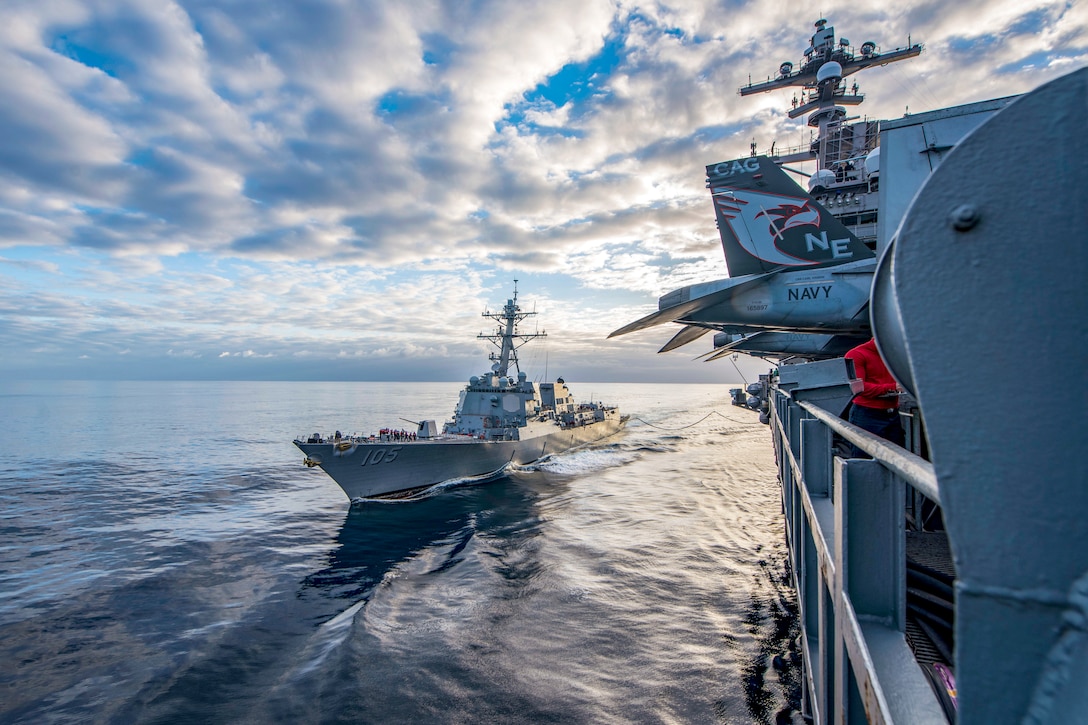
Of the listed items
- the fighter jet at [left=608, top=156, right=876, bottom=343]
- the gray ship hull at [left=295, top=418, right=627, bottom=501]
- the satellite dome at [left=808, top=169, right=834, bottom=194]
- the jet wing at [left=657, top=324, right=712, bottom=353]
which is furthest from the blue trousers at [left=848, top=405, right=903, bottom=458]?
the satellite dome at [left=808, top=169, right=834, bottom=194]

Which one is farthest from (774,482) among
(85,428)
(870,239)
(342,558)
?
(85,428)

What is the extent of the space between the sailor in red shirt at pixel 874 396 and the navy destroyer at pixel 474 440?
17.2 meters

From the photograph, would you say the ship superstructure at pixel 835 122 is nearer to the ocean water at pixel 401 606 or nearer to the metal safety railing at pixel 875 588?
the ocean water at pixel 401 606

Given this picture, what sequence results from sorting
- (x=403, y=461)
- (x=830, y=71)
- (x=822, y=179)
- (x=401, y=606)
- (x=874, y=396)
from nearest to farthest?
(x=874, y=396)
(x=401, y=606)
(x=403, y=461)
(x=822, y=179)
(x=830, y=71)

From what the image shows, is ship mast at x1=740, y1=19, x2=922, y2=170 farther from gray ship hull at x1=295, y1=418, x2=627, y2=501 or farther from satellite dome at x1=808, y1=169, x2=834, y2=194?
gray ship hull at x1=295, y1=418, x2=627, y2=501

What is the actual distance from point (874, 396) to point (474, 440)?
18625 mm

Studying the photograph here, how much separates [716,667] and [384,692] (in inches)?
201

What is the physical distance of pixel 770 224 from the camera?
11.6m

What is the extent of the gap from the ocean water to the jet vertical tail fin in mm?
7387

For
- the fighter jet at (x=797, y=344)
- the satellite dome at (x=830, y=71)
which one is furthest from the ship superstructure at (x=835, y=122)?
the fighter jet at (x=797, y=344)

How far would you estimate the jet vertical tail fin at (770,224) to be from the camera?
445 inches

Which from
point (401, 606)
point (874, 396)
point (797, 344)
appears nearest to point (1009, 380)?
point (874, 396)

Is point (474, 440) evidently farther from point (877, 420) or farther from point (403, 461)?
point (877, 420)

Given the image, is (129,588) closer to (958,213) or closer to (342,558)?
(342,558)
